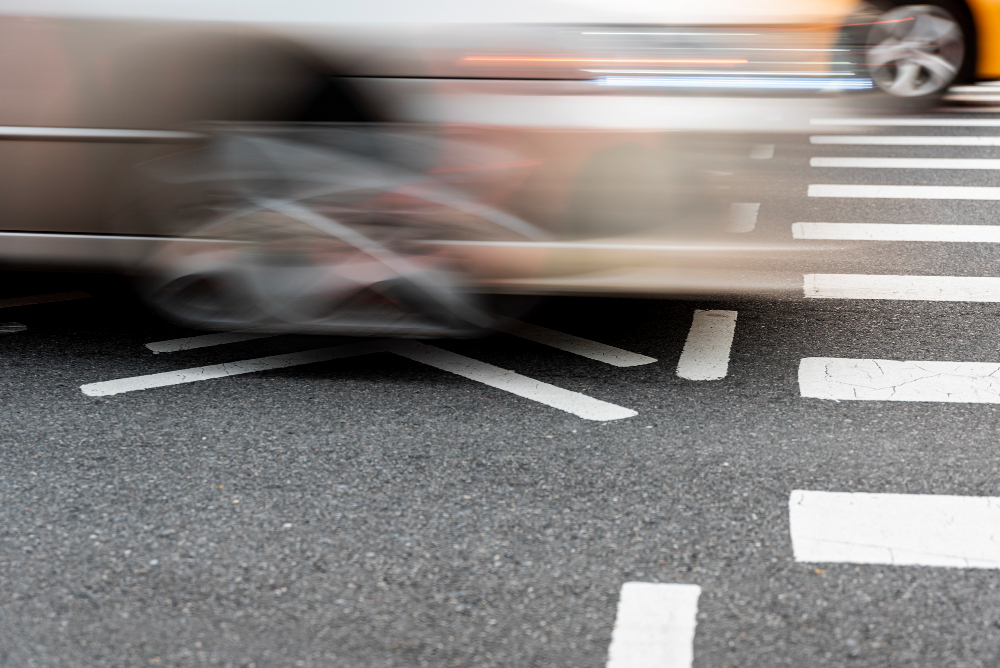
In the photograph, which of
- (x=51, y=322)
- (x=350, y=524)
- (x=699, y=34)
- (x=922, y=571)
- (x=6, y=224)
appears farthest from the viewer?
(x=51, y=322)

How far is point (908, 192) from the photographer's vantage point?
295 inches

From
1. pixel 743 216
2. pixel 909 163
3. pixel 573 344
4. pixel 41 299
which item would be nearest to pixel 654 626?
pixel 743 216

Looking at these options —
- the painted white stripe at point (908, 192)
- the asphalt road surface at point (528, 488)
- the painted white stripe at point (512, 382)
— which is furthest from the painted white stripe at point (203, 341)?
the painted white stripe at point (908, 192)

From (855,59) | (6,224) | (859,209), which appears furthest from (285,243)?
(859,209)

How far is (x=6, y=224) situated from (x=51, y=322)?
0.71 metres

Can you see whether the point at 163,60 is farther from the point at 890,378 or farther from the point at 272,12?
the point at 890,378

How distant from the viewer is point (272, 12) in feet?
12.9

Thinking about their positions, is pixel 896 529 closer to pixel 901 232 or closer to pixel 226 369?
pixel 226 369

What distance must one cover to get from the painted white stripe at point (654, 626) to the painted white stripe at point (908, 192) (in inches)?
198

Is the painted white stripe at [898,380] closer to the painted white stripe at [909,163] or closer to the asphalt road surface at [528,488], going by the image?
the asphalt road surface at [528,488]

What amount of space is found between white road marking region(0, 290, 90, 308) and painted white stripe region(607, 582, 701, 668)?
139 inches

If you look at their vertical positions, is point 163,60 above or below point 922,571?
above

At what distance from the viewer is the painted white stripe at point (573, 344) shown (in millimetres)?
4430

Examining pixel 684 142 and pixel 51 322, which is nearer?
pixel 684 142
